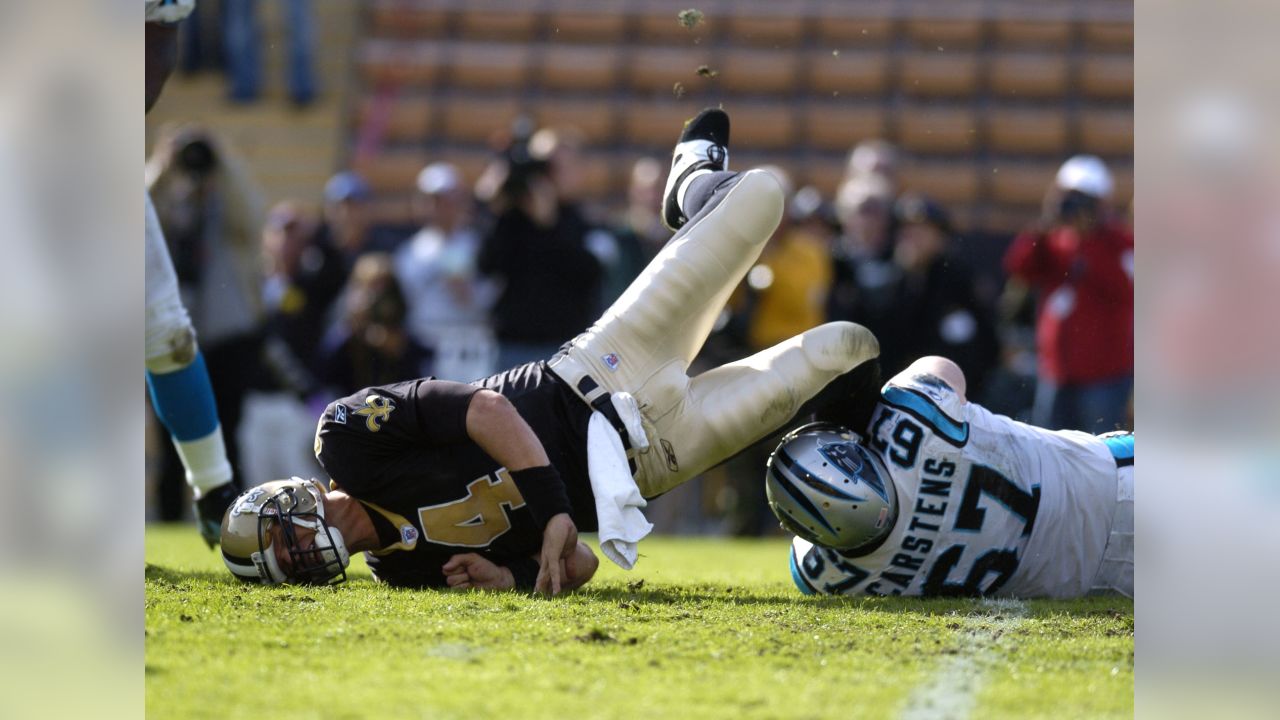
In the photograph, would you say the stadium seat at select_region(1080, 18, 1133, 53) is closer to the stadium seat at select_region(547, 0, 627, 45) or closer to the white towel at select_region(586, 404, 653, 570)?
the stadium seat at select_region(547, 0, 627, 45)

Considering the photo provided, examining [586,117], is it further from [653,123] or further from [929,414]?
[929,414]

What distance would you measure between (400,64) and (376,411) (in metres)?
8.04

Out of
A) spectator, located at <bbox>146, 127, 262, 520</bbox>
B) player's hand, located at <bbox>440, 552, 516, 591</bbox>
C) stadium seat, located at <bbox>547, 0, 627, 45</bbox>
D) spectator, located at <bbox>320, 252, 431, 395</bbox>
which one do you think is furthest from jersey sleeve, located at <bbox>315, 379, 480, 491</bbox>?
stadium seat, located at <bbox>547, 0, 627, 45</bbox>

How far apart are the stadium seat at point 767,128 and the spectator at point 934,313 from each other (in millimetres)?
3654

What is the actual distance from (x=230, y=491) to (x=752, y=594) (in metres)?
1.64

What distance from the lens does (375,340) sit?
23.0 ft

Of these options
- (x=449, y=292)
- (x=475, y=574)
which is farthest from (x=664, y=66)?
(x=475, y=574)

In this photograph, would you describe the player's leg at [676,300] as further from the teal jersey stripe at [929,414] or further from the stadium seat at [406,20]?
the stadium seat at [406,20]

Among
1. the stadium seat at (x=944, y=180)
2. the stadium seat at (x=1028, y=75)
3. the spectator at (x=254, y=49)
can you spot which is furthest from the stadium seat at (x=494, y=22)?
the stadium seat at (x=1028, y=75)

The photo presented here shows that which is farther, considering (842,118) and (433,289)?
(842,118)

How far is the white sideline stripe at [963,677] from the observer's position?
2352 millimetres

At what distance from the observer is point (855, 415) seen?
3660mm
